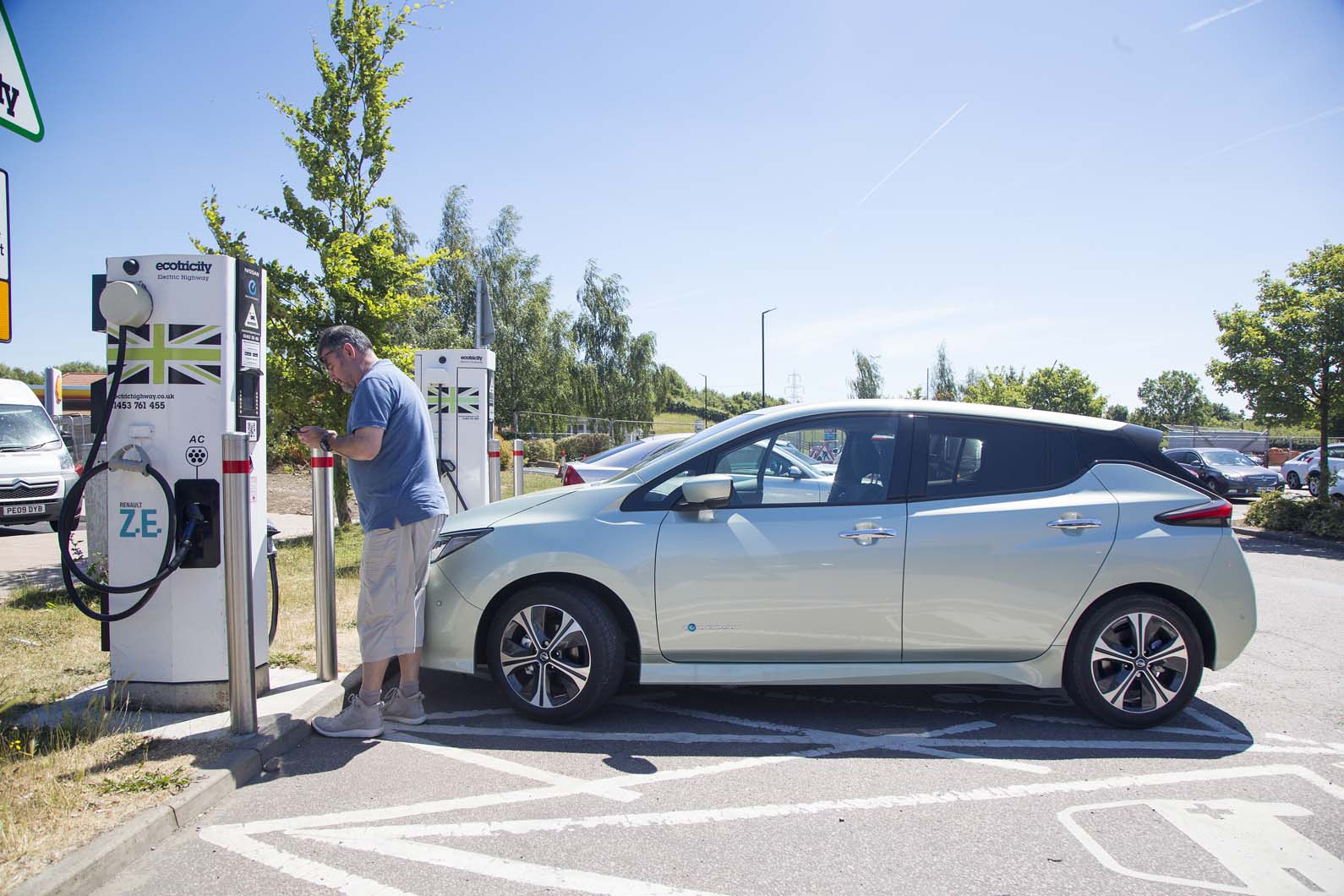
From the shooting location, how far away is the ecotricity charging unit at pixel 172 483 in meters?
4.33

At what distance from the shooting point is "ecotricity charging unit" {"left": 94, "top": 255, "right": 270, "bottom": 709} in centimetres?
433

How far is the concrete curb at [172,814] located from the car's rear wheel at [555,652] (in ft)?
3.35

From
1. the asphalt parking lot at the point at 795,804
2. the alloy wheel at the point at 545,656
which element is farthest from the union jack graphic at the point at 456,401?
the alloy wheel at the point at 545,656

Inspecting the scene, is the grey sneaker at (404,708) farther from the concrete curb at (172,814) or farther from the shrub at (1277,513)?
the shrub at (1277,513)

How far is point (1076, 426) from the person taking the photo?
4688 mm

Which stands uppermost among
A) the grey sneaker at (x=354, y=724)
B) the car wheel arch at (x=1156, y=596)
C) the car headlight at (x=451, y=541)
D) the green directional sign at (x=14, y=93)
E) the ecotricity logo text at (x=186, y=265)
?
the green directional sign at (x=14, y=93)

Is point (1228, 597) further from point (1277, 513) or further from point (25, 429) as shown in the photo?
point (25, 429)

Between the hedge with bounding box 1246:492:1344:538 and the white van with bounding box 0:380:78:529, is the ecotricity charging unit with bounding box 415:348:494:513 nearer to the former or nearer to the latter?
the white van with bounding box 0:380:78:529

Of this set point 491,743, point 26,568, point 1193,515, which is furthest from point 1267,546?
point 26,568

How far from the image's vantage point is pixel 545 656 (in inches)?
174

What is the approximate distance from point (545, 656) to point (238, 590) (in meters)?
1.51

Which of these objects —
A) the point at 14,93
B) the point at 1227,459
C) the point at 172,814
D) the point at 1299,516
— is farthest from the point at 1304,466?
the point at 14,93

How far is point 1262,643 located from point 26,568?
11.2 m

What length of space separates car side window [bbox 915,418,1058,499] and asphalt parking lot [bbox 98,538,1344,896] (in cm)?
129
